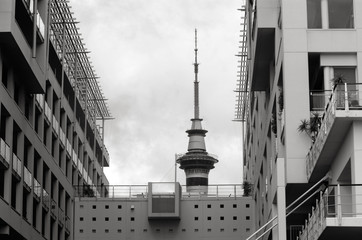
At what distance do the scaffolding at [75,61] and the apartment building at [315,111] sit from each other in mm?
20973

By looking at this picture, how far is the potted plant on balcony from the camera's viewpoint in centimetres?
3624

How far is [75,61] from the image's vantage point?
72.9 metres

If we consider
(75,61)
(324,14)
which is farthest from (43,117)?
(324,14)

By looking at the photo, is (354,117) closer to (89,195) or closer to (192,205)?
(192,205)

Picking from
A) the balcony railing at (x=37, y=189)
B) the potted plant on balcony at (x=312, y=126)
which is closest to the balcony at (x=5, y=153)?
the balcony railing at (x=37, y=189)

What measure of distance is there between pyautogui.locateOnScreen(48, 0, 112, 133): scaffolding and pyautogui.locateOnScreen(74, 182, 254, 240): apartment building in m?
9.25

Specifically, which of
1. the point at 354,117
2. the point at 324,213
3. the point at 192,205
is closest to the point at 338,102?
the point at 354,117

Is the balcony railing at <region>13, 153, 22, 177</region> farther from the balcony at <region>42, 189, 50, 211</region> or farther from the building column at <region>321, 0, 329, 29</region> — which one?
the building column at <region>321, 0, 329, 29</region>

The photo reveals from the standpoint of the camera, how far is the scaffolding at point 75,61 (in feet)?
213

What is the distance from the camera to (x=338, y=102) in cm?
3103

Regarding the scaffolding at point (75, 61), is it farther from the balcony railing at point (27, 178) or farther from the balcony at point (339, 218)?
the balcony at point (339, 218)

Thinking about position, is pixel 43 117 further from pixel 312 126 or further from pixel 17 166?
pixel 312 126

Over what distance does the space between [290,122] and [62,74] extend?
110ft

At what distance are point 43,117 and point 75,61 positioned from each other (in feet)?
38.9
